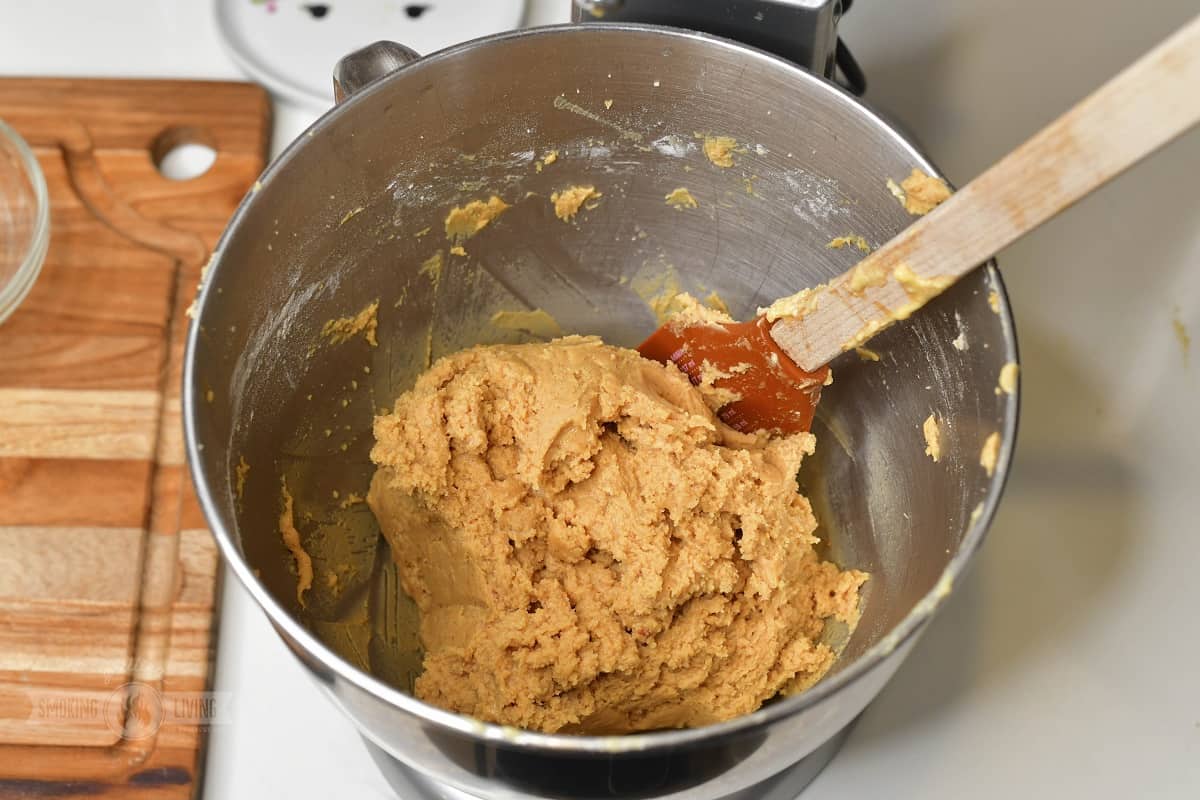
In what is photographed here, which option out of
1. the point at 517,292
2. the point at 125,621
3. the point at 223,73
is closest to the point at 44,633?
the point at 125,621

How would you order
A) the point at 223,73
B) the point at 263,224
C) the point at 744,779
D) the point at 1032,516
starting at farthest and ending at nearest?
the point at 223,73, the point at 1032,516, the point at 263,224, the point at 744,779

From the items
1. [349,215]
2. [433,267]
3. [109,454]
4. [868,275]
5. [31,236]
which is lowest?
[109,454]

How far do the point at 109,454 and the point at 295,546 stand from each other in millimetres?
303

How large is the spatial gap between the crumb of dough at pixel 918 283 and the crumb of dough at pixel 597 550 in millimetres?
258

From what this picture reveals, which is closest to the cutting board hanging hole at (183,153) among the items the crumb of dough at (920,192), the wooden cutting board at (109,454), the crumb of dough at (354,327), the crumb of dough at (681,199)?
the wooden cutting board at (109,454)

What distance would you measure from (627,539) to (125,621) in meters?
0.55

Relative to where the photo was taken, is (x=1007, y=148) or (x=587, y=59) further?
(x=1007, y=148)

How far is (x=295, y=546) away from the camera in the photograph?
1040 millimetres

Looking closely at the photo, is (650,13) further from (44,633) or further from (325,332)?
(44,633)

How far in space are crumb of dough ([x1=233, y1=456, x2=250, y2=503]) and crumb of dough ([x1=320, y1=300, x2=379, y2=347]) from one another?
0.19 m

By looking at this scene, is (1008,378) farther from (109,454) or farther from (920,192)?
(109,454)

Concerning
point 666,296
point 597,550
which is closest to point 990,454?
point 597,550

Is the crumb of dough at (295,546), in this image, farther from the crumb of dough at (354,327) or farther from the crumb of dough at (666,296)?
the crumb of dough at (666,296)

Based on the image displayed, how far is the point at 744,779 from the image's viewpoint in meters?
0.81
